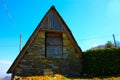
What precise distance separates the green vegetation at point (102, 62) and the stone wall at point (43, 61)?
0.98 meters

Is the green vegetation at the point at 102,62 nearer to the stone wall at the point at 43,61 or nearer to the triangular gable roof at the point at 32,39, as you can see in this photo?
the stone wall at the point at 43,61

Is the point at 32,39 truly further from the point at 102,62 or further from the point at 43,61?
the point at 102,62

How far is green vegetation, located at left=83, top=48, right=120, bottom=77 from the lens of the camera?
607 inches

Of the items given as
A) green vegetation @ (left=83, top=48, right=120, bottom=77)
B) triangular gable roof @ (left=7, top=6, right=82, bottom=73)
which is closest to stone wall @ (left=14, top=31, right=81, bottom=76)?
triangular gable roof @ (left=7, top=6, right=82, bottom=73)

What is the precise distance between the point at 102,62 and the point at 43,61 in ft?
16.8

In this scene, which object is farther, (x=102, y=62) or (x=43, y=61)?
(x=102, y=62)

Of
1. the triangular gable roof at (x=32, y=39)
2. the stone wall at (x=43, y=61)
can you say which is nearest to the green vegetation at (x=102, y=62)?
the stone wall at (x=43, y=61)

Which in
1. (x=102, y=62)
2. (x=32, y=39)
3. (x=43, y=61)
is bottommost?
(x=102, y=62)

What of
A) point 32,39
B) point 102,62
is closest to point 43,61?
point 32,39

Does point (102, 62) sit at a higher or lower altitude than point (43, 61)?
lower

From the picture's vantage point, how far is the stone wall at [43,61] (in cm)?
1502

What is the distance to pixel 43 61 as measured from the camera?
50.8 feet

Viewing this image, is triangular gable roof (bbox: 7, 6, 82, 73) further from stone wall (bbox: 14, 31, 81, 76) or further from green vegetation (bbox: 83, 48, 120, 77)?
green vegetation (bbox: 83, 48, 120, 77)

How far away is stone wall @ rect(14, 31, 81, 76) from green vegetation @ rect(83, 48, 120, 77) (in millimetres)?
979
